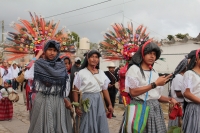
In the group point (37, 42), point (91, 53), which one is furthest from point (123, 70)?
point (37, 42)

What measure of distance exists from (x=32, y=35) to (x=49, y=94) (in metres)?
1.70

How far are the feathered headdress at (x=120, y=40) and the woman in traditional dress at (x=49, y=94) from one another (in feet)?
6.88

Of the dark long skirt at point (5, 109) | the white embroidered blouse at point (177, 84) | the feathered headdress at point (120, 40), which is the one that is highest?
the feathered headdress at point (120, 40)

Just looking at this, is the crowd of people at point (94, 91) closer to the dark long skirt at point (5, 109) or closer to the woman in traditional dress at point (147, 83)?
the woman in traditional dress at point (147, 83)

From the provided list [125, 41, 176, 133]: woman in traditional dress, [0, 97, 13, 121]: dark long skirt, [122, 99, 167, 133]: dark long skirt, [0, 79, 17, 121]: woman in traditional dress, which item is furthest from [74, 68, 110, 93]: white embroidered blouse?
[0, 97, 13, 121]: dark long skirt

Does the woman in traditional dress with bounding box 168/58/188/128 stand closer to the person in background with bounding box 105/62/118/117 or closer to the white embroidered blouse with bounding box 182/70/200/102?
the white embroidered blouse with bounding box 182/70/200/102

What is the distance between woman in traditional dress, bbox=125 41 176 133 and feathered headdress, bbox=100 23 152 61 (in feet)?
7.24

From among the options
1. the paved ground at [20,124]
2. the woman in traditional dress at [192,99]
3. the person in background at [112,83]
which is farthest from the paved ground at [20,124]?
the woman in traditional dress at [192,99]

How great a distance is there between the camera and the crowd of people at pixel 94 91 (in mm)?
2875

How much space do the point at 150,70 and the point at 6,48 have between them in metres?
2.97

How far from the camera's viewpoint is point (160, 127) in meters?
2.81

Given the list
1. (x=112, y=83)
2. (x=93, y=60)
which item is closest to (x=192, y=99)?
(x=93, y=60)

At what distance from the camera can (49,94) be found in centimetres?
340

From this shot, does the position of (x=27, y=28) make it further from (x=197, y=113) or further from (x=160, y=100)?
(x=197, y=113)
